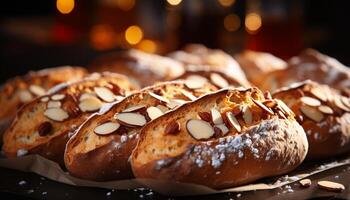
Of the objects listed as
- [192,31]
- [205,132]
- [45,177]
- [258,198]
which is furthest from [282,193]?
[192,31]

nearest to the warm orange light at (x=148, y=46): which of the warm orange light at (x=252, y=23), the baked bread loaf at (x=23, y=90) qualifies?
the warm orange light at (x=252, y=23)

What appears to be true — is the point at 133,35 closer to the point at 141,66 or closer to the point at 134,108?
the point at 141,66

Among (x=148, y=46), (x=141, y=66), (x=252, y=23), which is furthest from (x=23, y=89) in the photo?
(x=148, y=46)

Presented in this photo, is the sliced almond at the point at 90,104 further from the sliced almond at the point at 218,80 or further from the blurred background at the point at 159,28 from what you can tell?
the blurred background at the point at 159,28

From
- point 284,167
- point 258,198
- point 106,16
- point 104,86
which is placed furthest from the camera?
point 106,16

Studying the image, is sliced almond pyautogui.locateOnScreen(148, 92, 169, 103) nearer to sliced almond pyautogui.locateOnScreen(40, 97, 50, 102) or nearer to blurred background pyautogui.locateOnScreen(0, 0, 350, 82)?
sliced almond pyautogui.locateOnScreen(40, 97, 50, 102)

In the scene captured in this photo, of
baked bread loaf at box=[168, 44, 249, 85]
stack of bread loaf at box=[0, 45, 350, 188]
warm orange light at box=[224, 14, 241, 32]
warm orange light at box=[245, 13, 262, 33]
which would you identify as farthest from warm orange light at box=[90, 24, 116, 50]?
stack of bread loaf at box=[0, 45, 350, 188]

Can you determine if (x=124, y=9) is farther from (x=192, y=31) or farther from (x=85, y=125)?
(x=85, y=125)
